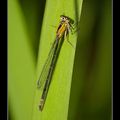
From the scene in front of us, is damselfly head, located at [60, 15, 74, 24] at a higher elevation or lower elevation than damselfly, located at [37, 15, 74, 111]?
higher

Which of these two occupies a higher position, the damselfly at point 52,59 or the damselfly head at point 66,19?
the damselfly head at point 66,19

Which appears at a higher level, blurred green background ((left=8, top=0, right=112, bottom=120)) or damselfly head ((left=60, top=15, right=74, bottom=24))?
damselfly head ((left=60, top=15, right=74, bottom=24))

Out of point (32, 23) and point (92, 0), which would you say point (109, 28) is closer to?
point (92, 0)

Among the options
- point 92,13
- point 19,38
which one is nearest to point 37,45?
point 19,38
